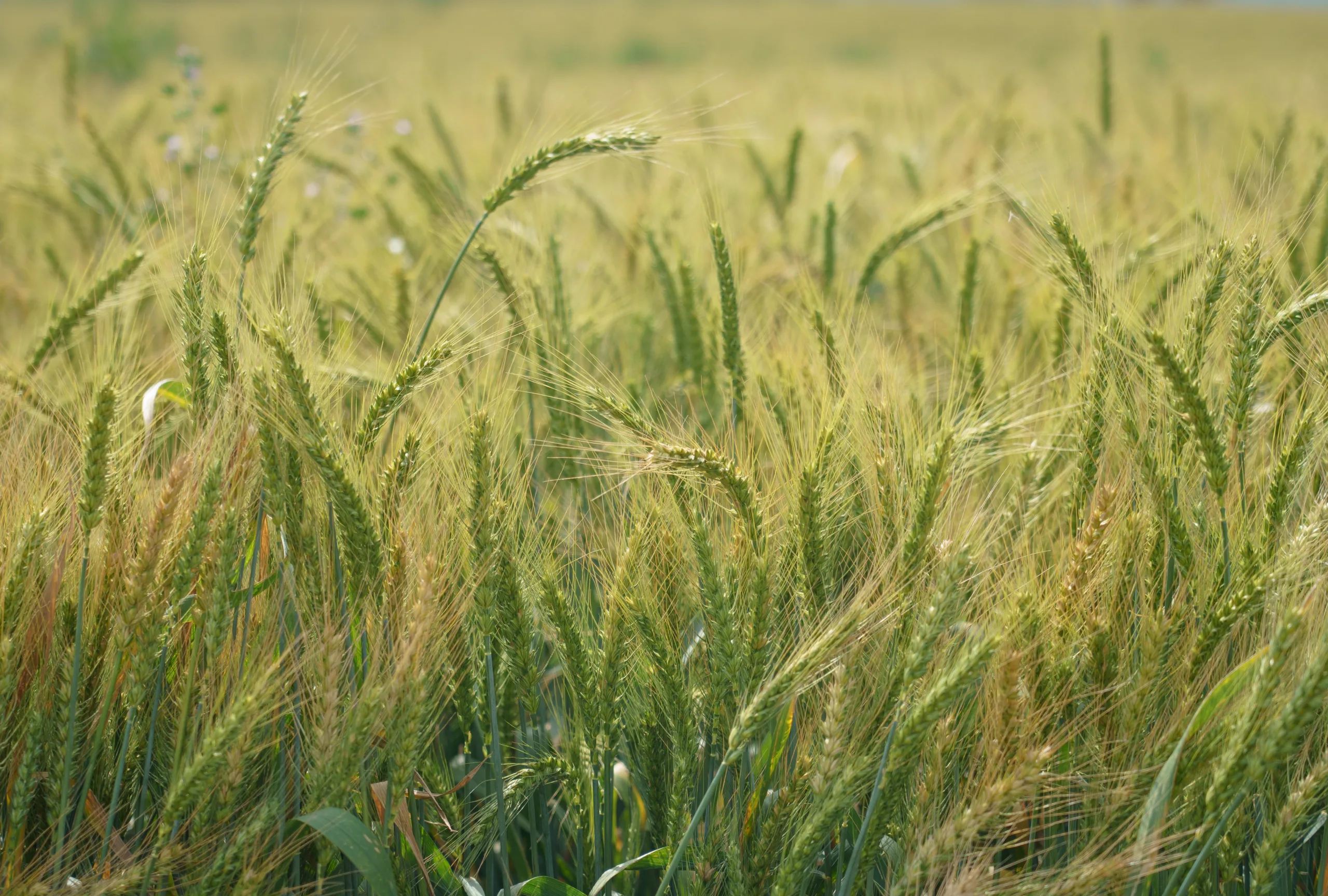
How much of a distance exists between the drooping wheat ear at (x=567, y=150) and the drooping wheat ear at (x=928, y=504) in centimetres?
70

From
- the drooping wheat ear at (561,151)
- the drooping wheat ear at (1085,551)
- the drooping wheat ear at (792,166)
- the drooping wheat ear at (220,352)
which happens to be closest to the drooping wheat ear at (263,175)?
the drooping wheat ear at (220,352)

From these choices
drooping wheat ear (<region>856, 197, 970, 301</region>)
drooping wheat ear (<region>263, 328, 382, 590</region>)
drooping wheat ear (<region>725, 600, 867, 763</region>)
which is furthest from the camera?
drooping wheat ear (<region>856, 197, 970, 301</region>)

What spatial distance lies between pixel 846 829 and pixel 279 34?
25.1 meters

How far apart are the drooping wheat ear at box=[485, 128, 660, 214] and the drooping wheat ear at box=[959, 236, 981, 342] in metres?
0.72

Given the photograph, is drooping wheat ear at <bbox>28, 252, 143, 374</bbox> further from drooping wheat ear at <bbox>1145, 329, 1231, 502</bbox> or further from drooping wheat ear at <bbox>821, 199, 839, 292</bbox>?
drooping wheat ear at <bbox>1145, 329, 1231, 502</bbox>

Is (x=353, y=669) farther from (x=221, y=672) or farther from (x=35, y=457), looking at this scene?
(x=35, y=457)

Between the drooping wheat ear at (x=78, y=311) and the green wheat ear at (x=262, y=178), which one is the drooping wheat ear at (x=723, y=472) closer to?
the green wheat ear at (x=262, y=178)

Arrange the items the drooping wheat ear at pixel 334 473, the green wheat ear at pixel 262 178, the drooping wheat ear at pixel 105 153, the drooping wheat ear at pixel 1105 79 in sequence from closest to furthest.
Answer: the drooping wheat ear at pixel 334 473, the green wheat ear at pixel 262 178, the drooping wheat ear at pixel 105 153, the drooping wheat ear at pixel 1105 79

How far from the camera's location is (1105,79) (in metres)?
3.38

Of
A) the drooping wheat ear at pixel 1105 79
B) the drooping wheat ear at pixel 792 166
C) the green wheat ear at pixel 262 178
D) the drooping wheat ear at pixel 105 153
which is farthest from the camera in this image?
the drooping wheat ear at pixel 1105 79

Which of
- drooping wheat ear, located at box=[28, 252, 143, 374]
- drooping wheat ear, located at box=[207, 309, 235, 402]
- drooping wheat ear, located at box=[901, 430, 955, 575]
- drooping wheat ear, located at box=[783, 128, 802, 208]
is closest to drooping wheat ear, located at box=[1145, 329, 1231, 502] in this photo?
drooping wheat ear, located at box=[901, 430, 955, 575]

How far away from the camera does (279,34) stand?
71.9ft

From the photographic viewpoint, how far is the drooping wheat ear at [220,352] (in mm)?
1184

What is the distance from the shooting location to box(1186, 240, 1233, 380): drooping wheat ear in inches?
47.3
